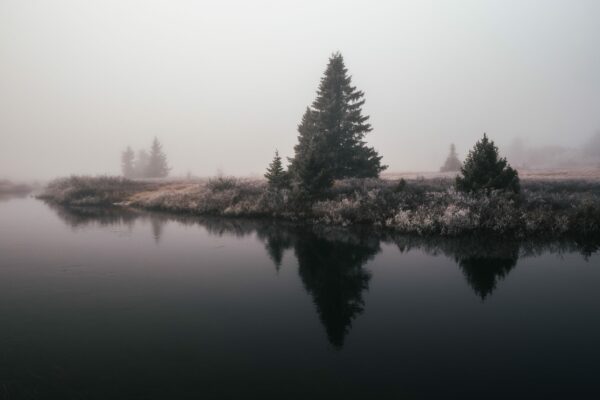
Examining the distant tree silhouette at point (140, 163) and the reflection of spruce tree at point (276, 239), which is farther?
the distant tree silhouette at point (140, 163)

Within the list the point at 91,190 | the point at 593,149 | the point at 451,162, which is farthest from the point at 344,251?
the point at 593,149

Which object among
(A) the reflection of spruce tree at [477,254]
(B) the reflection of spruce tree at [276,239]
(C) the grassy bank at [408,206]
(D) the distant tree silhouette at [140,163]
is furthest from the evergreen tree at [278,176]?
(D) the distant tree silhouette at [140,163]

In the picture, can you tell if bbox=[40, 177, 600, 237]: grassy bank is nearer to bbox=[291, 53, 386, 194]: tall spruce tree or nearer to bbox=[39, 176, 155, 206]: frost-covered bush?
bbox=[39, 176, 155, 206]: frost-covered bush

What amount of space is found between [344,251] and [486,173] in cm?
1225

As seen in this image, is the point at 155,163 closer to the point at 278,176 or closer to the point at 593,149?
the point at 278,176

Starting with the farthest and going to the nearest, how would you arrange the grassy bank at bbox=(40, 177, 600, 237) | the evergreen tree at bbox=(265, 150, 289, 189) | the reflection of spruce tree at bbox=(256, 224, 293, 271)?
the evergreen tree at bbox=(265, 150, 289, 189), the grassy bank at bbox=(40, 177, 600, 237), the reflection of spruce tree at bbox=(256, 224, 293, 271)

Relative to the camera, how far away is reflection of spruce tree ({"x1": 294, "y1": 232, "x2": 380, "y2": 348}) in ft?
24.8

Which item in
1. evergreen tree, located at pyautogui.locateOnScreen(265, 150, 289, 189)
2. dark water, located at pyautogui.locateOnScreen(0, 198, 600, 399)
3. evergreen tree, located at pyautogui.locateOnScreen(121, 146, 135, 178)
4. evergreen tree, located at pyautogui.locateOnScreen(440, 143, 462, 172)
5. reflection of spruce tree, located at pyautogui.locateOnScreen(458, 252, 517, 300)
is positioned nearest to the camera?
dark water, located at pyautogui.locateOnScreen(0, 198, 600, 399)

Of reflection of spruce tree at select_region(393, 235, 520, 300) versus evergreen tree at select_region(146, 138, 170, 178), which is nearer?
reflection of spruce tree at select_region(393, 235, 520, 300)

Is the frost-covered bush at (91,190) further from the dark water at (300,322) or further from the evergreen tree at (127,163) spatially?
the evergreen tree at (127,163)

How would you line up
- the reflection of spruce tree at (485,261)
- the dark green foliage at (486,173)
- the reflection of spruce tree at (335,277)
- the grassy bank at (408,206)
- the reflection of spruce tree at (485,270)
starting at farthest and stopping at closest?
the dark green foliage at (486,173) < the grassy bank at (408,206) < the reflection of spruce tree at (485,261) < the reflection of spruce tree at (485,270) < the reflection of spruce tree at (335,277)

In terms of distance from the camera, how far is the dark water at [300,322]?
5.22 metres

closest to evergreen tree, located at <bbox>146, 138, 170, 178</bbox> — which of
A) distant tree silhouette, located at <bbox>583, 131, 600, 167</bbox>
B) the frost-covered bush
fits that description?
the frost-covered bush

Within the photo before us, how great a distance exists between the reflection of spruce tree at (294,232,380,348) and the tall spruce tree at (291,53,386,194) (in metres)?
18.2
